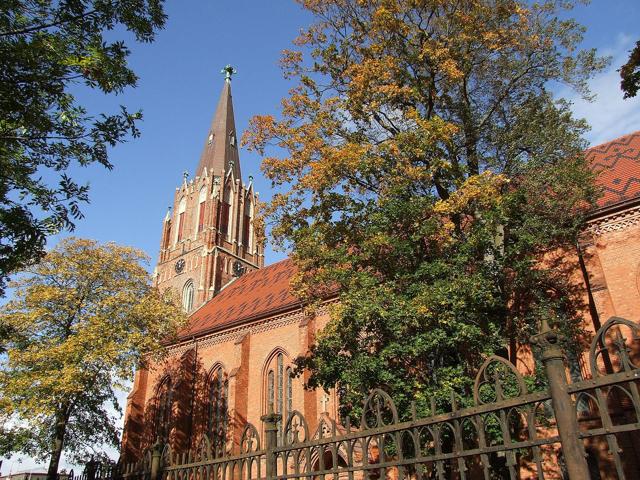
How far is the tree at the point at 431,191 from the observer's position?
10617 millimetres

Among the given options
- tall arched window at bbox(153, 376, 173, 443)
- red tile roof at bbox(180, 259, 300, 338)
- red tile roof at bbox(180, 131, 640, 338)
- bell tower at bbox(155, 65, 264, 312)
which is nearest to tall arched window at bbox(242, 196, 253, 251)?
bell tower at bbox(155, 65, 264, 312)

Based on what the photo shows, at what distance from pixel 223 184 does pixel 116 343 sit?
2185 centimetres

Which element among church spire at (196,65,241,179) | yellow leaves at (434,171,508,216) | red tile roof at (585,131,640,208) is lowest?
yellow leaves at (434,171,508,216)

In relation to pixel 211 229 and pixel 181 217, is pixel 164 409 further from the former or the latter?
pixel 181 217

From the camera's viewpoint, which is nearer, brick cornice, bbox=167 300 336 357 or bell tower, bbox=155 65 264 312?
brick cornice, bbox=167 300 336 357

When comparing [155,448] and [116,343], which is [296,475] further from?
[116,343]

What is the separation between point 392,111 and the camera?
43.9 feet

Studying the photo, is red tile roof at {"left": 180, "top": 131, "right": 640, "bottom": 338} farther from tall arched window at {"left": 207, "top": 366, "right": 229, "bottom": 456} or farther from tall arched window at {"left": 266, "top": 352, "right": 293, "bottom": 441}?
tall arched window at {"left": 207, "top": 366, "right": 229, "bottom": 456}

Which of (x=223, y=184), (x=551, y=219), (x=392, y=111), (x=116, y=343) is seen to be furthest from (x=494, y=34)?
(x=223, y=184)

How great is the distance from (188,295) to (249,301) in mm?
9106

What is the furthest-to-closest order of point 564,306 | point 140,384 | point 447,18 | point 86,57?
point 140,384, point 564,306, point 447,18, point 86,57

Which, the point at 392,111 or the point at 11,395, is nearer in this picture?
the point at 392,111

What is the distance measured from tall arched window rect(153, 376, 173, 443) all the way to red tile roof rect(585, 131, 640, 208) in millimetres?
20337

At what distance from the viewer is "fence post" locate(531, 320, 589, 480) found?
3256mm
